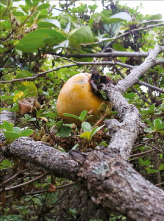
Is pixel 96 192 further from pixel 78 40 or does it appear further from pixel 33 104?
pixel 78 40

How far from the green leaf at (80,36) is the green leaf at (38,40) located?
6 cm

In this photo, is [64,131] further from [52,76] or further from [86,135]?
[52,76]

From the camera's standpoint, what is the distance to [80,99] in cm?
81

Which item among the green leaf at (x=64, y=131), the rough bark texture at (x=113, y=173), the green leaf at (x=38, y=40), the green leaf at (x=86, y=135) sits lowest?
the green leaf at (x=64, y=131)

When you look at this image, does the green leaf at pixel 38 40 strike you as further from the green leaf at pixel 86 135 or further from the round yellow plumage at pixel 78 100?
the green leaf at pixel 86 135

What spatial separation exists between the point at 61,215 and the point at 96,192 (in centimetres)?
229

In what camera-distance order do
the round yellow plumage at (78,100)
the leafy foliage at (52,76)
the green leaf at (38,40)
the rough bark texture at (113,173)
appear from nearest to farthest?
the rough bark texture at (113,173)
the leafy foliage at (52,76)
the round yellow plumage at (78,100)
the green leaf at (38,40)

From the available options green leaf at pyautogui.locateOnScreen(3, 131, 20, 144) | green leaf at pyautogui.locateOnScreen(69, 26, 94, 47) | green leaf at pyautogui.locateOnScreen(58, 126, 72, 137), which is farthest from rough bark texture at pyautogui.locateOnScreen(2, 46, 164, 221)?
green leaf at pyautogui.locateOnScreen(69, 26, 94, 47)

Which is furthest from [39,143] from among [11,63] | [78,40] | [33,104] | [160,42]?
[160,42]

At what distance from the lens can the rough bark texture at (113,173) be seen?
0.94 feet

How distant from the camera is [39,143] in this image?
497 millimetres

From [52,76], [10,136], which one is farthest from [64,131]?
[52,76]

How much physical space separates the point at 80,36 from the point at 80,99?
0.61 m

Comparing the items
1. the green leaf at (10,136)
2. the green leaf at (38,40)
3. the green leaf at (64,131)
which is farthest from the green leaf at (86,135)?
the green leaf at (38,40)
